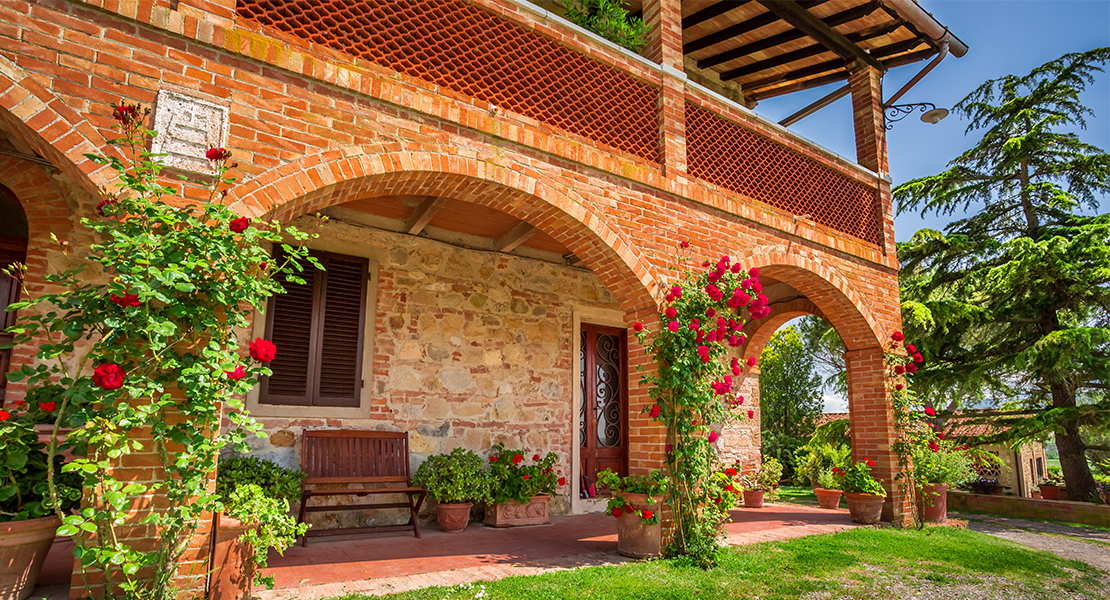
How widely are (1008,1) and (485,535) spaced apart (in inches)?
361

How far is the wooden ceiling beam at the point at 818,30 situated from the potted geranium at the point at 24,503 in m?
7.48

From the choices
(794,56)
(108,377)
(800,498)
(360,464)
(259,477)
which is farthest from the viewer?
(800,498)

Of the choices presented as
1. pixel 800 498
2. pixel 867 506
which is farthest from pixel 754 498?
pixel 800 498

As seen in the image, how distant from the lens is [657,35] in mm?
5715

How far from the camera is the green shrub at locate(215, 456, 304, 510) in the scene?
486cm

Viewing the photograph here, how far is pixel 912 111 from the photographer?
7.65 m

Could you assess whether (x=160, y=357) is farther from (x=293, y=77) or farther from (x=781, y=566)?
(x=781, y=566)

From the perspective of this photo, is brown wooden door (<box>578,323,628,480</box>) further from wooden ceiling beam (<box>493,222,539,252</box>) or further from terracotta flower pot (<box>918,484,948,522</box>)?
terracotta flower pot (<box>918,484,948,522</box>)

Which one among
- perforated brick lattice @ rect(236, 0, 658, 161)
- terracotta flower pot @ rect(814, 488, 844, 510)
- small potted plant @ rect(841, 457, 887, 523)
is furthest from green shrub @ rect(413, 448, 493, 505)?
terracotta flower pot @ rect(814, 488, 844, 510)

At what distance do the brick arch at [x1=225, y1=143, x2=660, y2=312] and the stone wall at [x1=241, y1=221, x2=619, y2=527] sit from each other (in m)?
1.87

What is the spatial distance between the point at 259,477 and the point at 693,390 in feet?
11.8

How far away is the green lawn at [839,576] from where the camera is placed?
3.83 m

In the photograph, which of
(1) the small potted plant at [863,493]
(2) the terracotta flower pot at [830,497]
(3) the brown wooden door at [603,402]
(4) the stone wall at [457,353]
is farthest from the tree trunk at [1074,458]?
(4) the stone wall at [457,353]

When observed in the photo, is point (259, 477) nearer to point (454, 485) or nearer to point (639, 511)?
point (454, 485)
